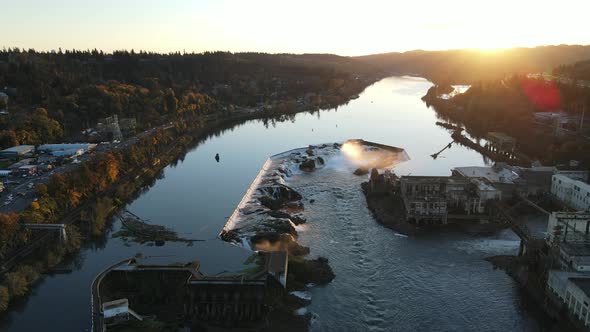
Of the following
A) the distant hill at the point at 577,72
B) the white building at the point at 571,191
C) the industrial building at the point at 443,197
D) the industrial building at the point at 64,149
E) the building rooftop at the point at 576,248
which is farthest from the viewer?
the distant hill at the point at 577,72

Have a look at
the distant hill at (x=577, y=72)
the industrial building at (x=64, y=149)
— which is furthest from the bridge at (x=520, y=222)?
the distant hill at (x=577, y=72)

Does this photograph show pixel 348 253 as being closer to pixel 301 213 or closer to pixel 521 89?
pixel 301 213

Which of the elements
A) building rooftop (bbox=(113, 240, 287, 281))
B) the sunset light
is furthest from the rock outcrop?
building rooftop (bbox=(113, 240, 287, 281))

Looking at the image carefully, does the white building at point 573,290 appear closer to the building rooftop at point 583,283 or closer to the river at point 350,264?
the building rooftop at point 583,283

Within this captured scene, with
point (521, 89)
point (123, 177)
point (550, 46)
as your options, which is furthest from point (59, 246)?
point (550, 46)

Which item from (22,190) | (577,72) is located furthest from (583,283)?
(577,72)

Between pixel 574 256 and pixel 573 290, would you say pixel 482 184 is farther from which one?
pixel 573 290

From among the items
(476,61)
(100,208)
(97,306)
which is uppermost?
(476,61)

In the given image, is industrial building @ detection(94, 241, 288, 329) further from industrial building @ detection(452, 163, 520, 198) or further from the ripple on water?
industrial building @ detection(452, 163, 520, 198)
